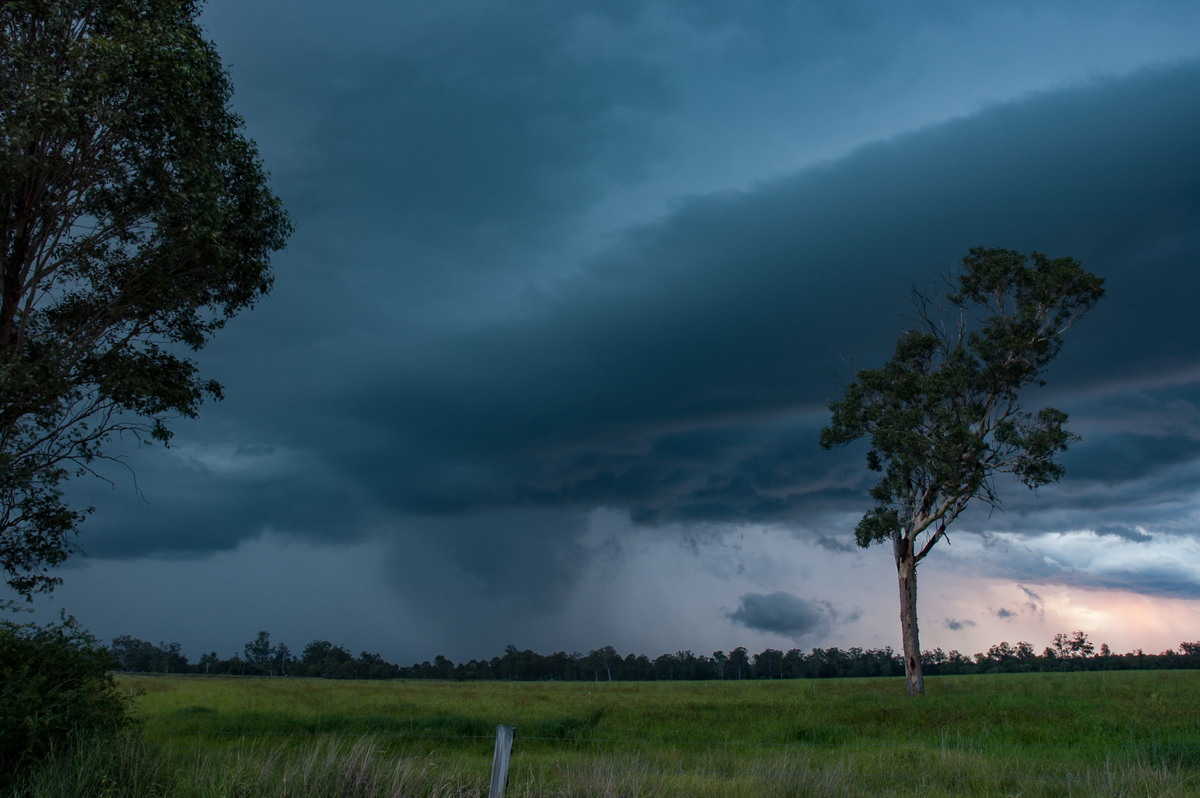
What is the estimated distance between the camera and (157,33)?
15422 millimetres

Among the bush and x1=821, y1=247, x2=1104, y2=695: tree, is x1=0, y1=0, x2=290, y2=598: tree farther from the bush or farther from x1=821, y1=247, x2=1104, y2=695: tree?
x1=821, y1=247, x2=1104, y2=695: tree

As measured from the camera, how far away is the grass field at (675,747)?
9.52m

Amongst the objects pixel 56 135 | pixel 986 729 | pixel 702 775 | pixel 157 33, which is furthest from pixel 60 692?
pixel 986 729

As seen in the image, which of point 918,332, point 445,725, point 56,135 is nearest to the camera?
point 56,135

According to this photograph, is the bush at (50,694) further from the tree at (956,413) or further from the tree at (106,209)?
the tree at (956,413)

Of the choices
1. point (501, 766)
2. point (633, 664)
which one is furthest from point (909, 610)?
point (633, 664)

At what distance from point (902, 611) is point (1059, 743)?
1543 cm

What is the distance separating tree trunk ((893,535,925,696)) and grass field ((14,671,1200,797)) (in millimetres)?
1736

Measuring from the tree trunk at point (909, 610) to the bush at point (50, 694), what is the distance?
29955 millimetres

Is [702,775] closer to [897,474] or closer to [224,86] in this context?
[224,86]

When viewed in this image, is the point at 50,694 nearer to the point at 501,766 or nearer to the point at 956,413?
the point at 501,766

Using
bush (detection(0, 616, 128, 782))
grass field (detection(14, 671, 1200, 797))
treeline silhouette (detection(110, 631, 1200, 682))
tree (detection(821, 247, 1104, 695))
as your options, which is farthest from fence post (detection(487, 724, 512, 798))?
treeline silhouette (detection(110, 631, 1200, 682))

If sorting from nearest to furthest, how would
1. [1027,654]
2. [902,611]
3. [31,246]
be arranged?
[31,246], [902,611], [1027,654]

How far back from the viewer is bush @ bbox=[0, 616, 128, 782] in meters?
10.2
